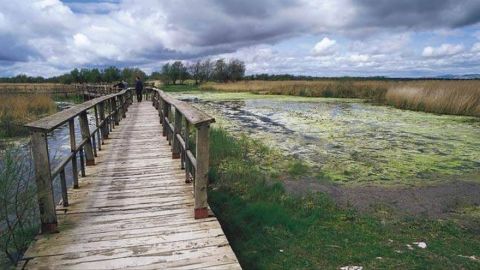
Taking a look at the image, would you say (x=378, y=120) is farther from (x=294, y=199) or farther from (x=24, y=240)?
(x=24, y=240)

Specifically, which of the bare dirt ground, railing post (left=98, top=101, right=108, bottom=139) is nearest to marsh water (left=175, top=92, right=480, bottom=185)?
the bare dirt ground

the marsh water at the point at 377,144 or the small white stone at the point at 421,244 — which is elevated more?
the small white stone at the point at 421,244

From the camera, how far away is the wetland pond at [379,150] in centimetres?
683

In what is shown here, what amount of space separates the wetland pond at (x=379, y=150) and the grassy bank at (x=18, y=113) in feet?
25.0

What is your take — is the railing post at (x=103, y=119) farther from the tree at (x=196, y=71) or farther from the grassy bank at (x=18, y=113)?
the tree at (x=196, y=71)

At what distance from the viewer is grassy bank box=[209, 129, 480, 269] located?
159 inches

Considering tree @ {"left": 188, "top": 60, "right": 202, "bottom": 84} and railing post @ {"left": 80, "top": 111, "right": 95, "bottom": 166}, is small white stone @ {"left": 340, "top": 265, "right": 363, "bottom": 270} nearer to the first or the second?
railing post @ {"left": 80, "top": 111, "right": 95, "bottom": 166}

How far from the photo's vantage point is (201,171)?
12.8 feet

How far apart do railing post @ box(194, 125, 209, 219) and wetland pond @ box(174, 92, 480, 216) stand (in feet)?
9.97

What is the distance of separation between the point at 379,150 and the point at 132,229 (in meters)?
7.55

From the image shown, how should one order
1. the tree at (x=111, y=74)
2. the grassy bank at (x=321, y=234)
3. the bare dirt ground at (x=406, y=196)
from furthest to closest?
the tree at (x=111, y=74) → the bare dirt ground at (x=406, y=196) → the grassy bank at (x=321, y=234)

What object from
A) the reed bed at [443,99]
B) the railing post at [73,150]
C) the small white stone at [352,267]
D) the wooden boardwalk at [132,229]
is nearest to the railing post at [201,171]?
the wooden boardwalk at [132,229]

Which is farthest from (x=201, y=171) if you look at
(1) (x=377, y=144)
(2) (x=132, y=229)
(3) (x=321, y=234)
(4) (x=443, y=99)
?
(4) (x=443, y=99)

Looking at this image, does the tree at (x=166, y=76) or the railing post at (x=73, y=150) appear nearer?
the railing post at (x=73, y=150)
